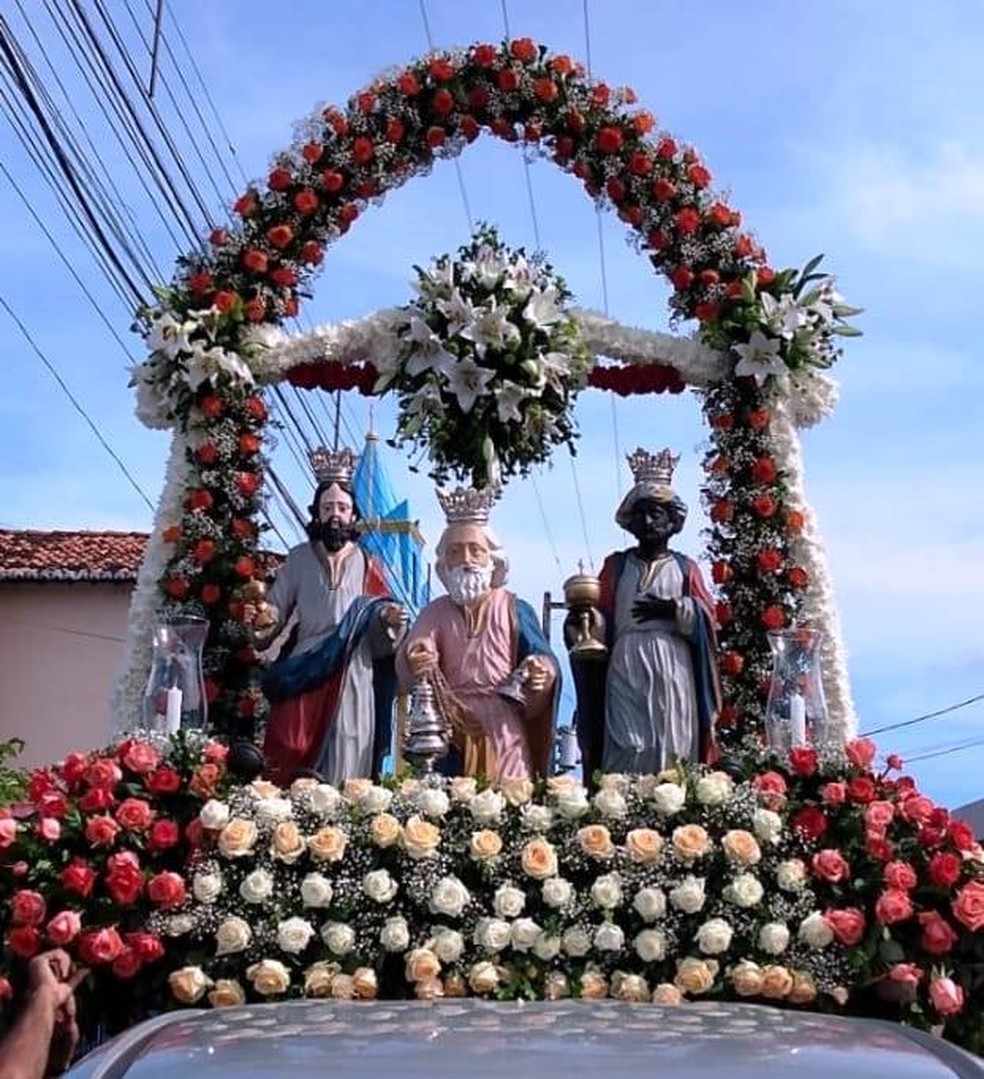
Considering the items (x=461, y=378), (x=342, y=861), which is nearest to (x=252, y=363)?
(x=461, y=378)

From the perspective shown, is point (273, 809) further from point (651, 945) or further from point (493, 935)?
point (651, 945)

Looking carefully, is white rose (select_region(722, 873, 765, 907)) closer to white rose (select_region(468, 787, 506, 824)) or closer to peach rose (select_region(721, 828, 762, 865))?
peach rose (select_region(721, 828, 762, 865))

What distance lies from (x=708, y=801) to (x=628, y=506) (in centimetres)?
293

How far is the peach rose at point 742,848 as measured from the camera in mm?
4871

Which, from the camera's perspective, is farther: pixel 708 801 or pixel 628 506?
pixel 628 506

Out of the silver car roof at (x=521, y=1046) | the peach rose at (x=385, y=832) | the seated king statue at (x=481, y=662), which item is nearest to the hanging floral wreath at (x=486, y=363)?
the seated king statue at (x=481, y=662)

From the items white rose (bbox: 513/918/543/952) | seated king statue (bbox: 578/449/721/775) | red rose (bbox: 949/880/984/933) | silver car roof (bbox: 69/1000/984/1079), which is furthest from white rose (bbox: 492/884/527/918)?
seated king statue (bbox: 578/449/721/775)

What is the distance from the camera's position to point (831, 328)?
8.46 metres

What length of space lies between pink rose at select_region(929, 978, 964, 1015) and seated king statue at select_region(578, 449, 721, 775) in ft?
9.26

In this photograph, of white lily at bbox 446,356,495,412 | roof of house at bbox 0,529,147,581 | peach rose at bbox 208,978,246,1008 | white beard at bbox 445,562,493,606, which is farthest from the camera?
roof of house at bbox 0,529,147,581

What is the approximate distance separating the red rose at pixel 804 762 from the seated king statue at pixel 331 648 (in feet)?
9.19

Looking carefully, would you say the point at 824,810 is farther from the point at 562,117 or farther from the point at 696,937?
the point at 562,117

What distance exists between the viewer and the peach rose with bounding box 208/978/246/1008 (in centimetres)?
457

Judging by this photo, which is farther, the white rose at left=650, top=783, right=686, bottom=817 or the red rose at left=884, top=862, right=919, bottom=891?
the white rose at left=650, top=783, right=686, bottom=817
